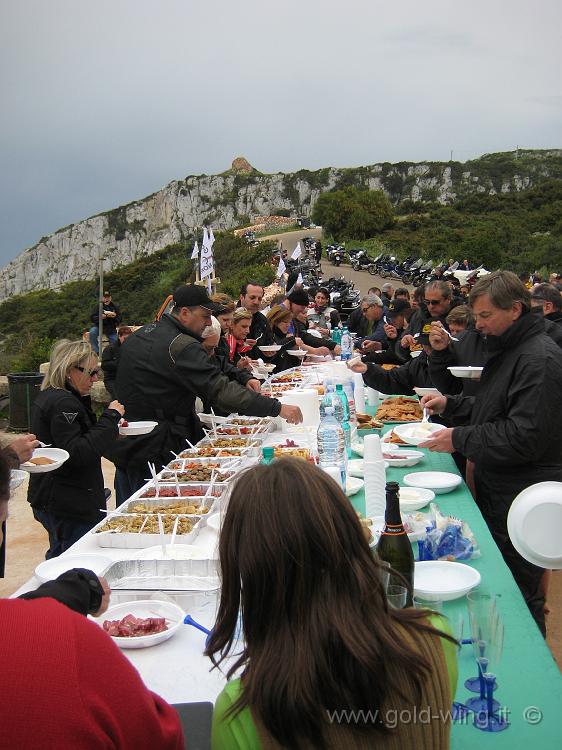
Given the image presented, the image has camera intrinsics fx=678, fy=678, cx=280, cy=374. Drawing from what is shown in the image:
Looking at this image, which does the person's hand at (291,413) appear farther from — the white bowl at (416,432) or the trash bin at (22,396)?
the trash bin at (22,396)

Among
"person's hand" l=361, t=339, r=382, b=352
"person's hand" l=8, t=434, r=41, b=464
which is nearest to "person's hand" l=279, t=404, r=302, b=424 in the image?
"person's hand" l=8, t=434, r=41, b=464

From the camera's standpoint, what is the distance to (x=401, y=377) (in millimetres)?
4758

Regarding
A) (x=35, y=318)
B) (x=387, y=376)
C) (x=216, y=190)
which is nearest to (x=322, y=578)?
(x=387, y=376)

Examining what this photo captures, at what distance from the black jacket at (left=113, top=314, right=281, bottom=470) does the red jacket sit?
2.67m

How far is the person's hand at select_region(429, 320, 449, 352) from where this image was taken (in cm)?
415

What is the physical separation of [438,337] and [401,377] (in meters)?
0.65

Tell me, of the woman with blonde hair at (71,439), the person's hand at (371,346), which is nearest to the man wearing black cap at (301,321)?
the person's hand at (371,346)

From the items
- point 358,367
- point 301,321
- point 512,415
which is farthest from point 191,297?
point 301,321

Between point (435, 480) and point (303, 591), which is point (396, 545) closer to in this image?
point (303, 591)

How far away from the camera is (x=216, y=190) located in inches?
4493

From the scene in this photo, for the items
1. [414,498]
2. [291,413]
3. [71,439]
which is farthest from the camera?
[291,413]

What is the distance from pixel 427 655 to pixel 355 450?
2443 millimetres

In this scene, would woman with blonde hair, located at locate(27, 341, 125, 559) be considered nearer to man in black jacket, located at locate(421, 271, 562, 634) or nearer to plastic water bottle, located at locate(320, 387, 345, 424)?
plastic water bottle, located at locate(320, 387, 345, 424)

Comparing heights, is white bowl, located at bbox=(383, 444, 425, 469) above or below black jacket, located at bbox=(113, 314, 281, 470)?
below
